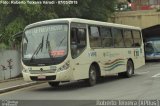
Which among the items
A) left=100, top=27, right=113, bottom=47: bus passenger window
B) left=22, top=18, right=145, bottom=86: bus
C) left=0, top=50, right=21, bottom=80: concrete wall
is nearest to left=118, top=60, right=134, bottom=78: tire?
left=100, top=27, right=113, bottom=47: bus passenger window

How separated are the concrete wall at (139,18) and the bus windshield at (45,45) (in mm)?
27018

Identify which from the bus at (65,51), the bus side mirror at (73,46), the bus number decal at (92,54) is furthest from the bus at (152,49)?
the bus side mirror at (73,46)

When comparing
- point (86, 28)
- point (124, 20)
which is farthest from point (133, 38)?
point (124, 20)

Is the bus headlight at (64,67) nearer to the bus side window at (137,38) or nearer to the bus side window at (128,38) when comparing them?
the bus side window at (128,38)

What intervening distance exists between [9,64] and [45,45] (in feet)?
22.5

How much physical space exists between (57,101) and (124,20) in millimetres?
31511

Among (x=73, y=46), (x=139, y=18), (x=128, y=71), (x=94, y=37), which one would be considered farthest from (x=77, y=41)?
(x=139, y=18)

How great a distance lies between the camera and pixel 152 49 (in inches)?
1770

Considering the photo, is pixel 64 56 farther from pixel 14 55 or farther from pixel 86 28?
pixel 14 55

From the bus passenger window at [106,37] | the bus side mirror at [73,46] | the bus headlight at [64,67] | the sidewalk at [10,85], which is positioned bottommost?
the sidewalk at [10,85]

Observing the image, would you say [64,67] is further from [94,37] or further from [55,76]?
[94,37]

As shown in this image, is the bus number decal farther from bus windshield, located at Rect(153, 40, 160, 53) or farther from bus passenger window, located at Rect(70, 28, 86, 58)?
bus windshield, located at Rect(153, 40, 160, 53)

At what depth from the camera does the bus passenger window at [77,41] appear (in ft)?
58.7

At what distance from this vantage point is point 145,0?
63438 mm
